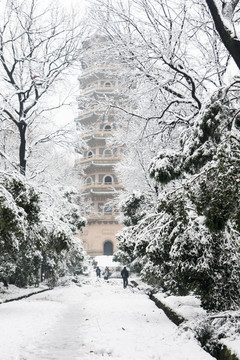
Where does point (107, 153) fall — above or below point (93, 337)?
above

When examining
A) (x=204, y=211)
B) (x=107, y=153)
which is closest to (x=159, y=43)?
(x=204, y=211)

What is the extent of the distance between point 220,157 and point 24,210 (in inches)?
232

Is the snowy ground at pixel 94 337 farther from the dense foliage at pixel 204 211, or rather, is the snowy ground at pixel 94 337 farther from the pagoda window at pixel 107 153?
the pagoda window at pixel 107 153

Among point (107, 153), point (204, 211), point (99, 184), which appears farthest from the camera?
point (107, 153)

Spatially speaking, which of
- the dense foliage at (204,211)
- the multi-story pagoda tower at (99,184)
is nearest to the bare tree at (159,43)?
the dense foliage at (204,211)

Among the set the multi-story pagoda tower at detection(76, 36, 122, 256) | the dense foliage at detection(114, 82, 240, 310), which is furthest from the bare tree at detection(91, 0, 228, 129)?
the multi-story pagoda tower at detection(76, 36, 122, 256)

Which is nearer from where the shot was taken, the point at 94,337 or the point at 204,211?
the point at 204,211

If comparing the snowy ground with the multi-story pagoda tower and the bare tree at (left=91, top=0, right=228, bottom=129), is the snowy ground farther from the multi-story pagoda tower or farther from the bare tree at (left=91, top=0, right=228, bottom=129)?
the multi-story pagoda tower

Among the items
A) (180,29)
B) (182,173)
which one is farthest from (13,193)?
(180,29)

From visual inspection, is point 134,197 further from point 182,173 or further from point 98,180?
point 98,180

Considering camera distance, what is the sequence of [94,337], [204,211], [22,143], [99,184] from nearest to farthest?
[204,211] → [94,337] → [22,143] → [99,184]

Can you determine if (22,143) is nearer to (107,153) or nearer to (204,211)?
(204,211)

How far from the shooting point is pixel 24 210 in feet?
29.4

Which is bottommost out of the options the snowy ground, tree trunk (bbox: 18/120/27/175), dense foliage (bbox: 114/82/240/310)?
the snowy ground
